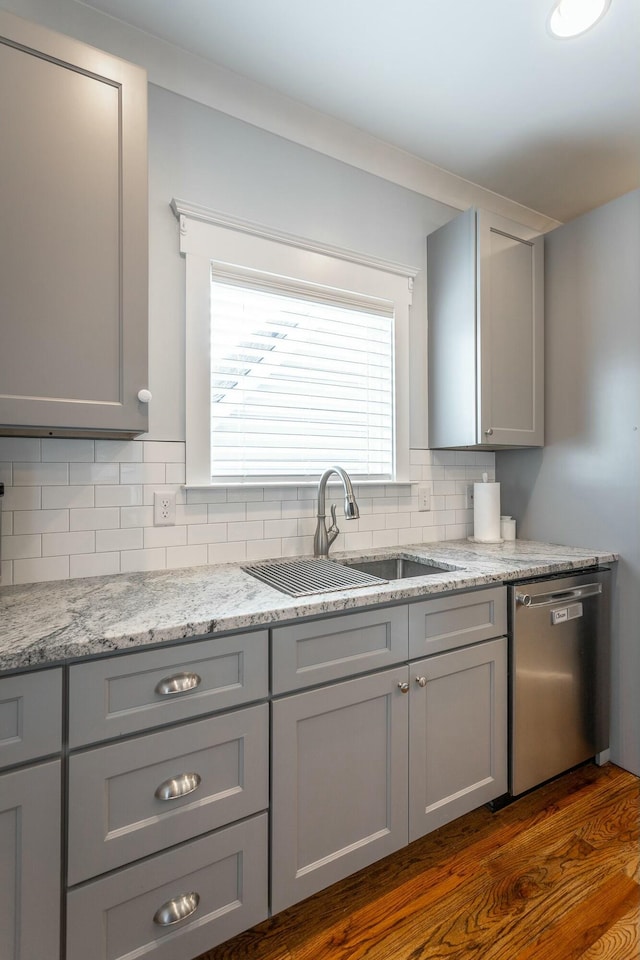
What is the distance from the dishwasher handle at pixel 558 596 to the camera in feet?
6.01

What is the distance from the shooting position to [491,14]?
165 centimetres

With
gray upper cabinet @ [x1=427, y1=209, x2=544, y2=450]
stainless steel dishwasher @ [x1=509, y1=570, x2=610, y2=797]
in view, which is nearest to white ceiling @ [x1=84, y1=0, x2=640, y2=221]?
gray upper cabinet @ [x1=427, y1=209, x2=544, y2=450]

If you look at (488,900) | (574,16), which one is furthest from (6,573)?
(574,16)

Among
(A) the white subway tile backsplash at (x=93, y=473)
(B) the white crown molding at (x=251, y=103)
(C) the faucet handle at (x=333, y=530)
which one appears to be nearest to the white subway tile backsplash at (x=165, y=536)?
(A) the white subway tile backsplash at (x=93, y=473)

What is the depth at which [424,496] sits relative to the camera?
8.13ft

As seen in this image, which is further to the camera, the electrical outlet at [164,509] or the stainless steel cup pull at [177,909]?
the electrical outlet at [164,509]

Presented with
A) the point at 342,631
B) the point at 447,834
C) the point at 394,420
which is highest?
the point at 394,420

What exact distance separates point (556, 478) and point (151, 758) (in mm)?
2105

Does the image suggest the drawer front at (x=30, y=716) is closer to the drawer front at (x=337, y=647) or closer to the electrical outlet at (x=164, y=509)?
the drawer front at (x=337, y=647)

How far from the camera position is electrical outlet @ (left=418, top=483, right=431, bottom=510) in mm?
2463

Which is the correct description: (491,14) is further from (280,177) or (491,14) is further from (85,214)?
(85,214)

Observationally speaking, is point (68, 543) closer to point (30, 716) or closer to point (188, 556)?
point (188, 556)

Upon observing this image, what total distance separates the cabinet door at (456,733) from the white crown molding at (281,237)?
1.69 metres

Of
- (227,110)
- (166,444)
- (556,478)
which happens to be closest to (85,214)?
(166,444)
